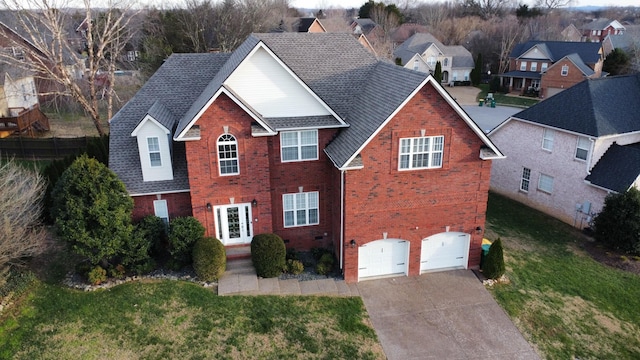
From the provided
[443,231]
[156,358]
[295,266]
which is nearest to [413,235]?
[443,231]

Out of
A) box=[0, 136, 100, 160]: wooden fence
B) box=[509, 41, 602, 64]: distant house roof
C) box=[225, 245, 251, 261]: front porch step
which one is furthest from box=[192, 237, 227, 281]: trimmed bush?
box=[509, 41, 602, 64]: distant house roof

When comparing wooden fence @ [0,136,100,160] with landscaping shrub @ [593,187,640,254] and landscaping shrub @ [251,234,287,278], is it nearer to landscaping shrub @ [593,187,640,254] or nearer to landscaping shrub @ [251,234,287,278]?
landscaping shrub @ [251,234,287,278]

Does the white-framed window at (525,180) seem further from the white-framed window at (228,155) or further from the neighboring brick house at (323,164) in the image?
the white-framed window at (228,155)

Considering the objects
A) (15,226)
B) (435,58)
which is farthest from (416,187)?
(435,58)

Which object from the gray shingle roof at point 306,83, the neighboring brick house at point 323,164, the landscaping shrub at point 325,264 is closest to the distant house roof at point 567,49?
the gray shingle roof at point 306,83

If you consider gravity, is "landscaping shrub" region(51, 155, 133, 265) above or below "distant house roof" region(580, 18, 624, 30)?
below

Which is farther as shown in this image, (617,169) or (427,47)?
(427,47)

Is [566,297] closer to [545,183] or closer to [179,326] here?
[545,183]
